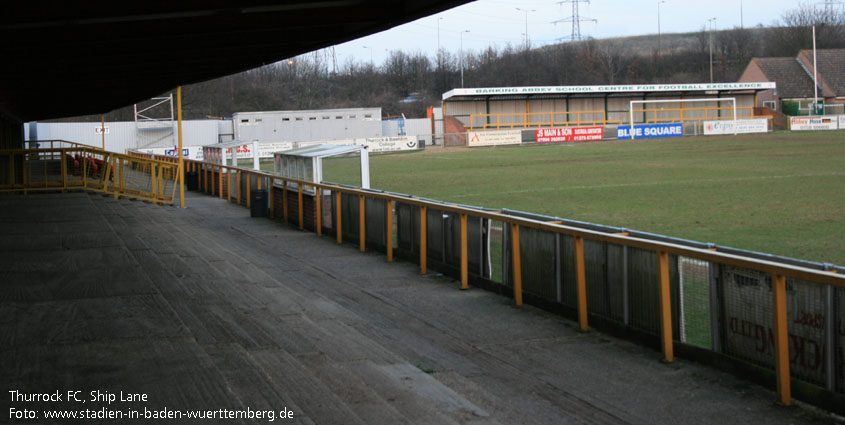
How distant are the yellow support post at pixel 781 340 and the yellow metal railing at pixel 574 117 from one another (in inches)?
2521

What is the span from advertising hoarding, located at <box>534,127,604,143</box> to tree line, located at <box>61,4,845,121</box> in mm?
46266

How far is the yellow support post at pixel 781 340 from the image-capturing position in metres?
6.17

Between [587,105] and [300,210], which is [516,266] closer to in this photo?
[300,210]

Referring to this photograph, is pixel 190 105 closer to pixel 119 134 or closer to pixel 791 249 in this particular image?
pixel 119 134

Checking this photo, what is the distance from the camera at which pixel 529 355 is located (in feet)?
25.8

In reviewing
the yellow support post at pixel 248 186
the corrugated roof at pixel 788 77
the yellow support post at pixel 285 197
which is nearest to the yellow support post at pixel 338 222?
the yellow support post at pixel 285 197

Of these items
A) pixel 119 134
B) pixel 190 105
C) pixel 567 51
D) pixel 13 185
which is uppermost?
pixel 567 51

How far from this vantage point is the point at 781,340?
6.24 meters

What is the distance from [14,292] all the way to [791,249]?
12024 mm

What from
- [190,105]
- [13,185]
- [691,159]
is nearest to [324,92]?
[190,105]

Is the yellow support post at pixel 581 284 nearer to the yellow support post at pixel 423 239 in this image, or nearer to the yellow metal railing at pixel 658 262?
the yellow metal railing at pixel 658 262

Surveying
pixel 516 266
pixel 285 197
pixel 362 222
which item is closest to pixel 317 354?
pixel 516 266

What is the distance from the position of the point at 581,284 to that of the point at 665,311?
4.65 ft

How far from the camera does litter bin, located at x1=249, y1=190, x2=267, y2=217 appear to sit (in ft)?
72.3
